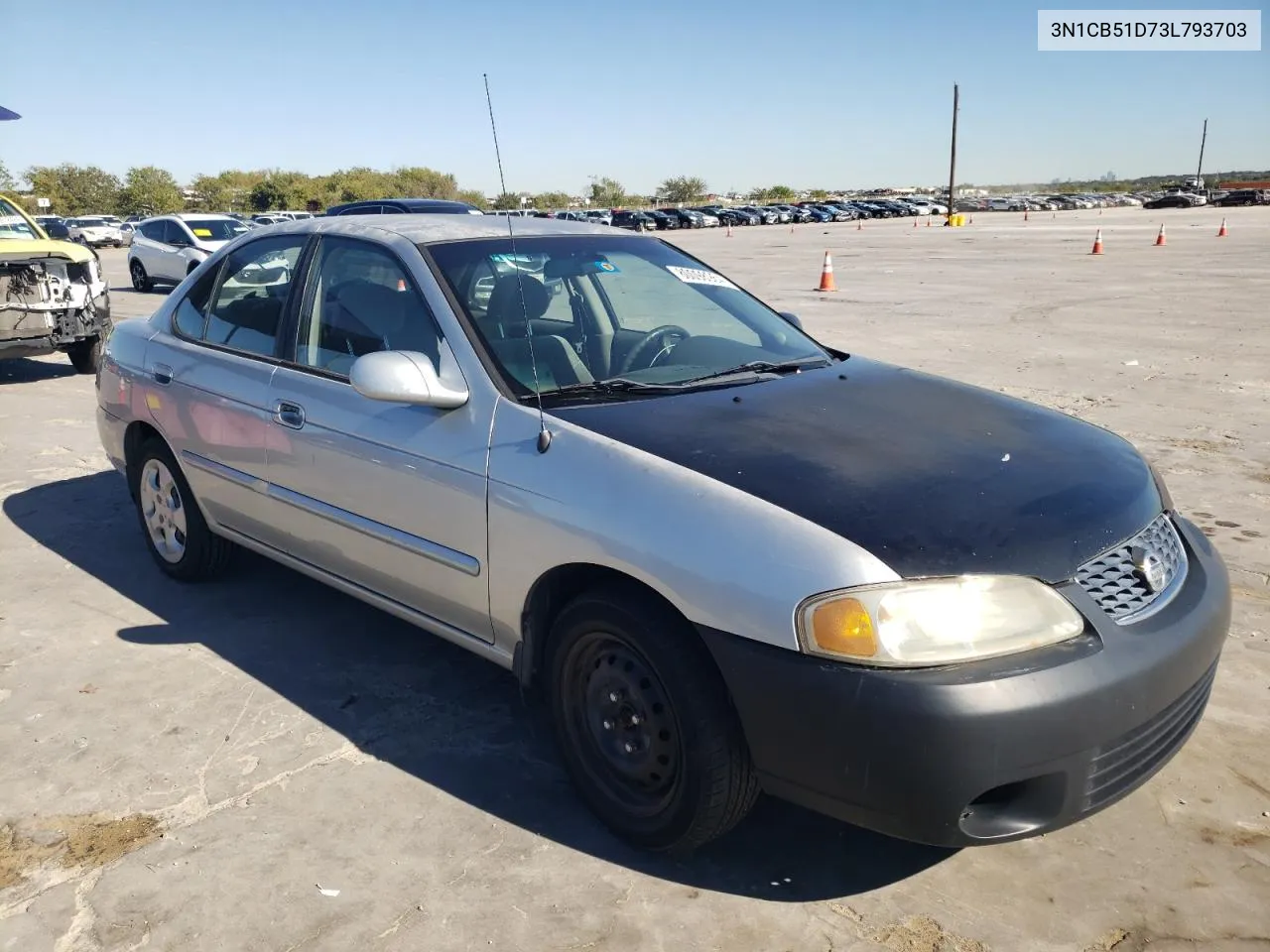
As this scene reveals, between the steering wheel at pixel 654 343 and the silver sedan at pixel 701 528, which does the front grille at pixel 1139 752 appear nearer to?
the silver sedan at pixel 701 528

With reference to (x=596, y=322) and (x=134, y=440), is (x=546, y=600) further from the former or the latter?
(x=134, y=440)

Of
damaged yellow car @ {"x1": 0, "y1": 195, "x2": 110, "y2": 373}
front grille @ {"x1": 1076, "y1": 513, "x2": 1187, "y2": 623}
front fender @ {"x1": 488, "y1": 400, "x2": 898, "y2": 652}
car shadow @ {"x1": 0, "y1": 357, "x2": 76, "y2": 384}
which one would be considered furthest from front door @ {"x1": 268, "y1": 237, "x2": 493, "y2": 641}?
car shadow @ {"x1": 0, "y1": 357, "x2": 76, "y2": 384}

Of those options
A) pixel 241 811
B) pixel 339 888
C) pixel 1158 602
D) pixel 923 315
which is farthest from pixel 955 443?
pixel 923 315

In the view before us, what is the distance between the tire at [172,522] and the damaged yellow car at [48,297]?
598 centimetres

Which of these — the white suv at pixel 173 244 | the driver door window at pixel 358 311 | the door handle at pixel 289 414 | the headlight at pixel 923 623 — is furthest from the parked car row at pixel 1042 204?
the headlight at pixel 923 623

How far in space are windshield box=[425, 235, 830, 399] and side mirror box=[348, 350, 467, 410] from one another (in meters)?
0.20

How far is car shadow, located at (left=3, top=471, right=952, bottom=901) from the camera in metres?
2.72

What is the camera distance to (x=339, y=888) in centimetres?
264

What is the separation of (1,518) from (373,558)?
363 cm

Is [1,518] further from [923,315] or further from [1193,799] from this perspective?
[923,315]

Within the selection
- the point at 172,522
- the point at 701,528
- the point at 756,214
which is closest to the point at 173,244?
the point at 172,522

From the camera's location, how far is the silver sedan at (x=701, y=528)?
2252 millimetres

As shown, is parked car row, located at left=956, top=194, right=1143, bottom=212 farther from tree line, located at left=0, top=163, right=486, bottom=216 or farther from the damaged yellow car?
the damaged yellow car

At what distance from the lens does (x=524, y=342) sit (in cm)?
327
